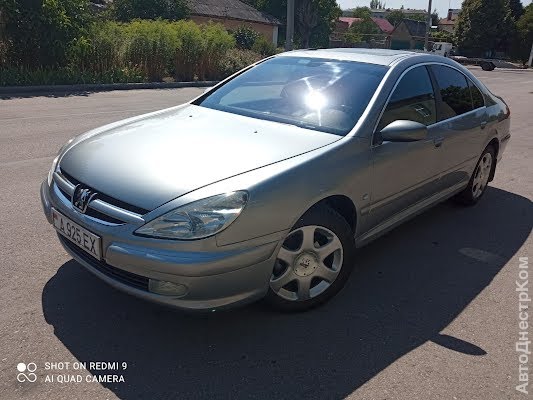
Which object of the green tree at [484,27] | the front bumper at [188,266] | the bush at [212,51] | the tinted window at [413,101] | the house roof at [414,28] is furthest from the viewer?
the house roof at [414,28]

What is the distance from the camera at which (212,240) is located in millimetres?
2439

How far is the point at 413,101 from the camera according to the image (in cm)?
380

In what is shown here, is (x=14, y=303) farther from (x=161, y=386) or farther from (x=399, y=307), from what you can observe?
(x=399, y=307)

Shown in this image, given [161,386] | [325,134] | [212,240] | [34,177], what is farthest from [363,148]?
[34,177]

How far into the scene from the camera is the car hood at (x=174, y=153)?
2584 millimetres

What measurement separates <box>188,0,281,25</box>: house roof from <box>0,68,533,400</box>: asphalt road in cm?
3572

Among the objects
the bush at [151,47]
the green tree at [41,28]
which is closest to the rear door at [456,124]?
the green tree at [41,28]

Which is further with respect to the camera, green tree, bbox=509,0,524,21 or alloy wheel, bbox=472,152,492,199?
green tree, bbox=509,0,524,21

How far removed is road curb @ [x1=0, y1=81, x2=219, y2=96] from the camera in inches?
492

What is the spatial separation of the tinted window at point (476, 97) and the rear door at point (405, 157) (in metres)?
0.99

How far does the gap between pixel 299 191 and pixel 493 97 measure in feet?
12.0

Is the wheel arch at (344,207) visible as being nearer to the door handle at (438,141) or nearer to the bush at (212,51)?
the door handle at (438,141)

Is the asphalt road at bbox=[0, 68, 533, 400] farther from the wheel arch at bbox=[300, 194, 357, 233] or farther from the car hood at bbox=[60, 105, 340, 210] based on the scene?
the car hood at bbox=[60, 105, 340, 210]

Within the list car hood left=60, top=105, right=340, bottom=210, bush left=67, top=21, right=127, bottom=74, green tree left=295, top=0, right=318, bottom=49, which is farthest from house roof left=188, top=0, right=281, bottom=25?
car hood left=60, top=105, right=340, bottom=210
